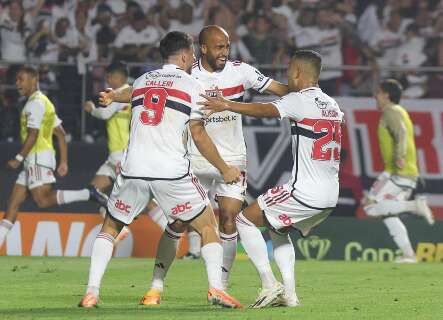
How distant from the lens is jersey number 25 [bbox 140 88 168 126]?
31.9 ft

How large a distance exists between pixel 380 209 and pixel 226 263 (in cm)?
652

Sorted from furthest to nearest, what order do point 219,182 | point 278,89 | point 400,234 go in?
1. point 400,234
2. point 219,182
3. point 278,89

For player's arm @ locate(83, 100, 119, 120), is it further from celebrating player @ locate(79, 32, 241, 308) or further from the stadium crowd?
celebrating player @ locate(79, 32, 241, 308)

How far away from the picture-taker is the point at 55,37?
A: 2080cm

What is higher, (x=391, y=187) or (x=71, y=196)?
(x=391, y=187)

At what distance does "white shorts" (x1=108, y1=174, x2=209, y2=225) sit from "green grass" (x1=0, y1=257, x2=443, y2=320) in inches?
28.7

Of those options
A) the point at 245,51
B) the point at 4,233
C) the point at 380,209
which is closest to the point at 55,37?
the point at 245,51

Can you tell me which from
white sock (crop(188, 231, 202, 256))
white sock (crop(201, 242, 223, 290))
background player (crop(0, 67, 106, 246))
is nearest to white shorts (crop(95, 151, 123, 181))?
background player (crop(0, 67, 106, 246))

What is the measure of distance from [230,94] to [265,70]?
7.81 metres

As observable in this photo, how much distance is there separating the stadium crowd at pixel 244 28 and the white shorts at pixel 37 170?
124 inches

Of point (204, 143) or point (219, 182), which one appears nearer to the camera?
point (204, 143)

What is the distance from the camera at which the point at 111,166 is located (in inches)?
696

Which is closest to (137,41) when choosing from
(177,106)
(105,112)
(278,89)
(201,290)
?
(105,112)

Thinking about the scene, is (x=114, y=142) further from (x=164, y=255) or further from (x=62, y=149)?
(x=164, y=255)
